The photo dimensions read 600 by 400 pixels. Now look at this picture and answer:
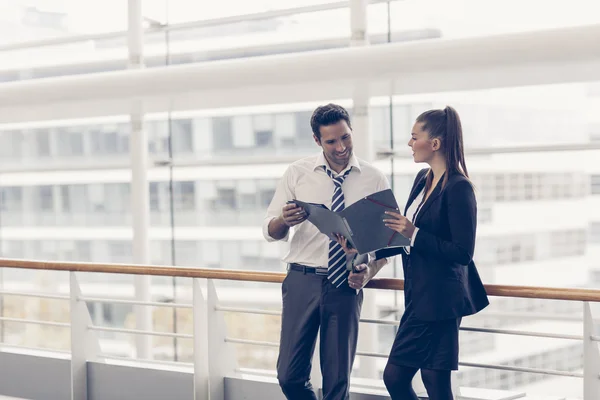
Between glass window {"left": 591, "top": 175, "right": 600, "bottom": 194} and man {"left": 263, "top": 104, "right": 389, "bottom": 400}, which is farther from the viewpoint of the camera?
glass window {"left": 591, "top": 175, "right": 600, "bottom": 194}

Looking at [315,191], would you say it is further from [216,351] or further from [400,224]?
[216,351]

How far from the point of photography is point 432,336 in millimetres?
2590

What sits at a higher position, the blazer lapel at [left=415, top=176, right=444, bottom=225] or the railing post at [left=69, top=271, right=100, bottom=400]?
the blazer lapel at [left=415, top=176, right=444, bottom=225]

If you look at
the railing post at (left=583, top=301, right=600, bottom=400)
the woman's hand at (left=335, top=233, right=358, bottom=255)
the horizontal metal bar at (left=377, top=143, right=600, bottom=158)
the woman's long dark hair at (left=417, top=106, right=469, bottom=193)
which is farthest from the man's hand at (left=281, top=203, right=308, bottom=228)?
the horizontal metal bar at (left=377, top=143, right=600, bottom=158)

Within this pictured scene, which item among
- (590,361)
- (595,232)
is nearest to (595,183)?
(595,232)

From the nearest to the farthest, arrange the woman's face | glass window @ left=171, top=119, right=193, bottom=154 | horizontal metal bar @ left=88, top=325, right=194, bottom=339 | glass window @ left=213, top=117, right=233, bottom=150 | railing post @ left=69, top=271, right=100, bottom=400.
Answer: the woman's face < horizontal metal bar @ left=88, top=325, right=194, bottom=339 < railing post @ left=69, top=271, right=100, bottom=400 < glass window @ left=213, top=117, right=233, bottom=150 < glass window @ left=171, top=119, right=193, bottom=154

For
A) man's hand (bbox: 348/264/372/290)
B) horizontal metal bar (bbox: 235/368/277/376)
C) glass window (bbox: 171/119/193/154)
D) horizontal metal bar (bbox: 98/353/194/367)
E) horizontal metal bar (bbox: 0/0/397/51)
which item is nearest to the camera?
man's hand (bbox: 348/264/372/290)

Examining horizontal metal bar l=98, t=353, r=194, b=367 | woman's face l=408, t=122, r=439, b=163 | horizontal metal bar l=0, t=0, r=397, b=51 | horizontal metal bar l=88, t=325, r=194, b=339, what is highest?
horizontal metal bar l=0, t=0, r=397, b=51

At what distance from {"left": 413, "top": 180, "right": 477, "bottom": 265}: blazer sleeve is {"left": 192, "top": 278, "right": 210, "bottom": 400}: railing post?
1544 millimetres

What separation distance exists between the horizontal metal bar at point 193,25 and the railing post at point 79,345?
7.45ft

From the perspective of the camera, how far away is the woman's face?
261 centimetres

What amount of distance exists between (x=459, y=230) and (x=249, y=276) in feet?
3.69

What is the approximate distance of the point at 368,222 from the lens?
8.52 ft

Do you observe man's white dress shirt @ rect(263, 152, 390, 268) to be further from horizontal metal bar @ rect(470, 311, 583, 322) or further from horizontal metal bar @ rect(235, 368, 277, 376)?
horizontal metal bar @ rect(235, 368, 277, 376)
